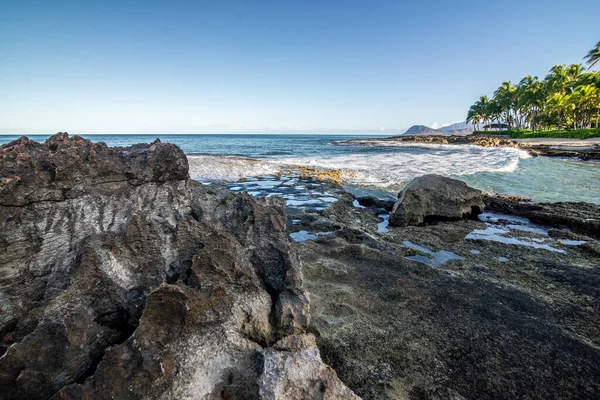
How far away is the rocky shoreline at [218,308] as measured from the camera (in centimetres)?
233

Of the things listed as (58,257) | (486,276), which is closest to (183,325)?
(58,257)

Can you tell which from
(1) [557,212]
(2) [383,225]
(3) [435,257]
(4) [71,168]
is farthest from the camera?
(1) [557,212]

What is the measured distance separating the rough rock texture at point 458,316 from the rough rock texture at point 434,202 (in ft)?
6.44

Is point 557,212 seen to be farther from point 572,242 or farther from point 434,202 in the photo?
point 434,202

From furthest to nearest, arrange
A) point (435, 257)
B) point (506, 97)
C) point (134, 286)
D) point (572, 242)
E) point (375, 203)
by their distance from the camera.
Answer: point (506, 97)
point (375, 203)
point (572, 242)
point (435, 257)
point (134, 286)

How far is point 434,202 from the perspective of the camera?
1016 cm

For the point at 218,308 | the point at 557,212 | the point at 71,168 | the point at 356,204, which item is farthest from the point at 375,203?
the point at 71,168

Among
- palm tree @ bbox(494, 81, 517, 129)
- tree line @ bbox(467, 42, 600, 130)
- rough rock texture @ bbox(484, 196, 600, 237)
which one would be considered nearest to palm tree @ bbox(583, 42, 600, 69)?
tree line @ bbox(467, 42, 600, 130)

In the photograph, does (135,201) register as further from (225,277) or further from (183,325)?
(183,325)

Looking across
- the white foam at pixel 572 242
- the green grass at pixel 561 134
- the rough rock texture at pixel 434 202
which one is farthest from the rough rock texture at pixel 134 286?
the green grass at pixel 561 134

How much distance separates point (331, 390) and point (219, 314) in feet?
3.85

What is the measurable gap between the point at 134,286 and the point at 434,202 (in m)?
9.49

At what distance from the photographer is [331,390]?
2.31 m

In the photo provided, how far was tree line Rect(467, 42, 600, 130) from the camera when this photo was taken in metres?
52.1
